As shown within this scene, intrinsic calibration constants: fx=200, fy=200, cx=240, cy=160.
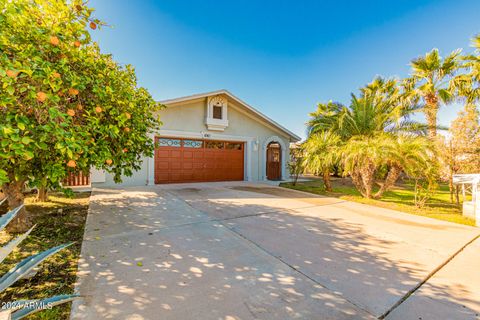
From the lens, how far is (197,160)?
11.4m

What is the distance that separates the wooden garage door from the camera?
34.7 feet

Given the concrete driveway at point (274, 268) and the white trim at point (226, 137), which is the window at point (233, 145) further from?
the concrete driveway at point (274, 268)

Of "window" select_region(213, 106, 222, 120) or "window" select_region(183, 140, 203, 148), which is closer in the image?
"window" select_region(183, 140, 203, 148)

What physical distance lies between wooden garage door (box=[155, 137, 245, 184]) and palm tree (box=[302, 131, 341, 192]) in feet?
15.8

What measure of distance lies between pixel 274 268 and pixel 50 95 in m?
3.56

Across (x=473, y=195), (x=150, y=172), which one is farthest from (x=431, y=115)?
(x=150, y=172)

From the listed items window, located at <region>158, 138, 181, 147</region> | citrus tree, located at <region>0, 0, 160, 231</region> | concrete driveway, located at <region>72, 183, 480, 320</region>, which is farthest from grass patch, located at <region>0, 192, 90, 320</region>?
window, located at <region>158, 138, 181, 147</region>

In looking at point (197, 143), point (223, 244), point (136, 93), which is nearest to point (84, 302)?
point (223, 244)

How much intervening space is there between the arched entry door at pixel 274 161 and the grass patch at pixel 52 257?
10604 millimetres

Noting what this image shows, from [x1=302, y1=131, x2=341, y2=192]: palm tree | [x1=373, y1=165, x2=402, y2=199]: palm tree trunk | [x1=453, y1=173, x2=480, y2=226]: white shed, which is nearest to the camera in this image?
[x1=453, y1=173, x2=480, y2=226]: white shed

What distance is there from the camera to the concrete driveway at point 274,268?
1966 millimetres

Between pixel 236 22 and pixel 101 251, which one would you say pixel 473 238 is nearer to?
pixel 101 251

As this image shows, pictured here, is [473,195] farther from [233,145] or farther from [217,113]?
[217,113]

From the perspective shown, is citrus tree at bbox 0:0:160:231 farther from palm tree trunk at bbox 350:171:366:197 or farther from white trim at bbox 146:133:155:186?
palm tree trunk at bbox 350:171:366:197
